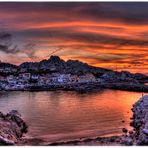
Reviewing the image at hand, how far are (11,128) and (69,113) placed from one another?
1.78 meters

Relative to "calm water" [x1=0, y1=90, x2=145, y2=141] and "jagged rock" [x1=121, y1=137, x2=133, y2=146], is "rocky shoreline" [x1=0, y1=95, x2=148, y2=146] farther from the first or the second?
"calm water" [x1=0, y1=90, x2=145, y2=141]

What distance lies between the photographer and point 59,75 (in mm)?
6426

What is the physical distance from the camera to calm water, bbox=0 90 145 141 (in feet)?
23.7

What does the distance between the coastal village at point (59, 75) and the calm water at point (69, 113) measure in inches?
12.3

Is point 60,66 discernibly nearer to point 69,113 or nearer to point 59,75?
point 59,75

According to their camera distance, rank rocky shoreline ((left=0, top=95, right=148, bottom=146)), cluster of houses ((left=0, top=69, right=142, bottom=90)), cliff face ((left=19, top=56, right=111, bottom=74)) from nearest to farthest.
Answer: rocky shoreline ((left=0, top=95, right=148, bottom=146))
cliff face ((left=19, top=56, right=111, bottom=74))
cluster of houses ((left=0, top=69, right=142, bottom=90))

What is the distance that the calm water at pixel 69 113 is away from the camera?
7.23 meters

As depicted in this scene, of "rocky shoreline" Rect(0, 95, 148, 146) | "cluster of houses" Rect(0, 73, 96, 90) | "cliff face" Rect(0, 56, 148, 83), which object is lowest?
"rocky shoreline" Rect(0, 95, 148, 146)

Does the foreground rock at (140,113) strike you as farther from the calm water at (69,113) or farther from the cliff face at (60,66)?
the cliff face at (60,66)

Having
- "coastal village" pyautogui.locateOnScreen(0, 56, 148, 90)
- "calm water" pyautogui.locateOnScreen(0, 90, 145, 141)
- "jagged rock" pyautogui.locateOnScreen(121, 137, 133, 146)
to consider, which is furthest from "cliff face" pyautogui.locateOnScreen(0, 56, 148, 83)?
"jagged rock" pyautogui.locateOnScreen(121, 137, 133, 146)

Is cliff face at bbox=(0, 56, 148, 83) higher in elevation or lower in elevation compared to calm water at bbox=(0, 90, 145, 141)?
higher

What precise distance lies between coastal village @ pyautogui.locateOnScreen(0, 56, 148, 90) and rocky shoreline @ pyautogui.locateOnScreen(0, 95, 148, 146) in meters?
0.72

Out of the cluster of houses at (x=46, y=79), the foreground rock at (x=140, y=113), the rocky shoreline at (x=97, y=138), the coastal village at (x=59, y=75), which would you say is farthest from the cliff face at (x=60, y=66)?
the foreground rock at (x=140, y=113)

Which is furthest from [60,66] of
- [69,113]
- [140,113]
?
[140,113]
